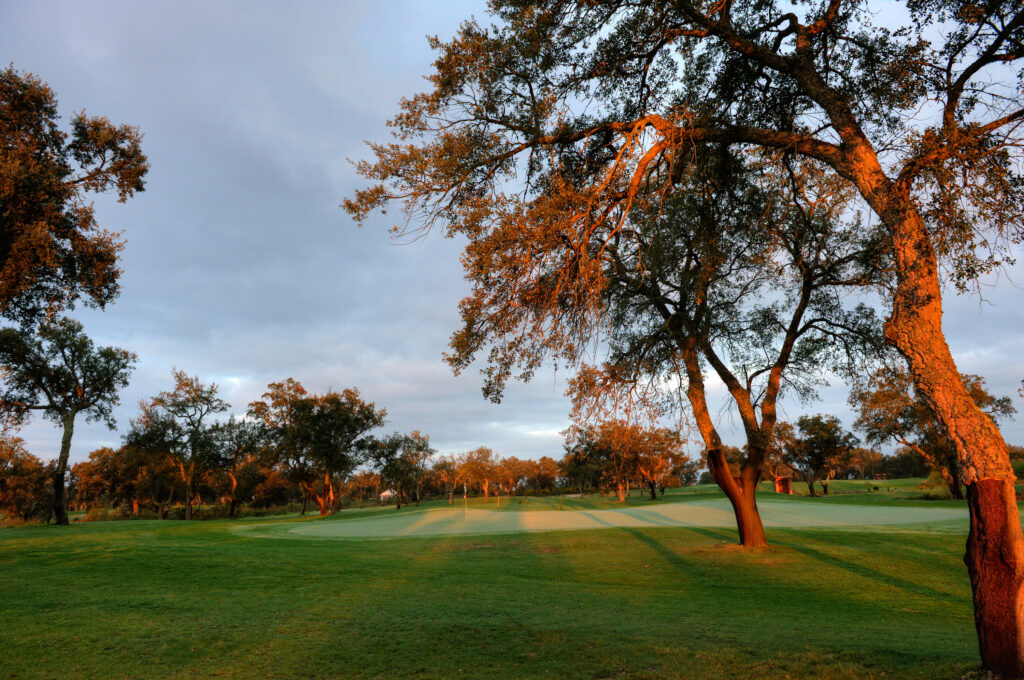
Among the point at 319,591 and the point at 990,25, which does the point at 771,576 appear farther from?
the point at 990,25

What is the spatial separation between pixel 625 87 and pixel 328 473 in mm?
47287

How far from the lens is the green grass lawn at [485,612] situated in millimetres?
5621

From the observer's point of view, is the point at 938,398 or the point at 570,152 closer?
the point at 938,398

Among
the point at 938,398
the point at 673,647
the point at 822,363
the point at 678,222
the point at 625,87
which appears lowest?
the point at 673,647

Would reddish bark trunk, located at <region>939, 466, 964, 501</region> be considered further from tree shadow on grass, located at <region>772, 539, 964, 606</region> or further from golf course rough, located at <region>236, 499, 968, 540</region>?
tree shadow on grass, located at <region>772, 539, 964, 606</region>

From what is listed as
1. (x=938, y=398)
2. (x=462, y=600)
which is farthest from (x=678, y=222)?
(x=462, y=600)

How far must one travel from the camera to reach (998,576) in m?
4.77

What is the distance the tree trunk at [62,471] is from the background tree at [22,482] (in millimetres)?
5780

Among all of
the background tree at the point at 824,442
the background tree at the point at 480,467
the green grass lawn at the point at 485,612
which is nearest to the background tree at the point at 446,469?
the background tree at the point at 480,467

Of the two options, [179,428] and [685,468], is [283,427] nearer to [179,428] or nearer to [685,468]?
[179,428]

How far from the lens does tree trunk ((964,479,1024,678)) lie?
4.64 meters

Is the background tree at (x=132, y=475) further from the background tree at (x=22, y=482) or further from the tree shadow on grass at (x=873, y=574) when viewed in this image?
the tree shadow on grass at (x=873, y=574)

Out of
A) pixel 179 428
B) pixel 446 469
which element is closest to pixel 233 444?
pixel 179 428

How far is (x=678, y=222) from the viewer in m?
10.4
